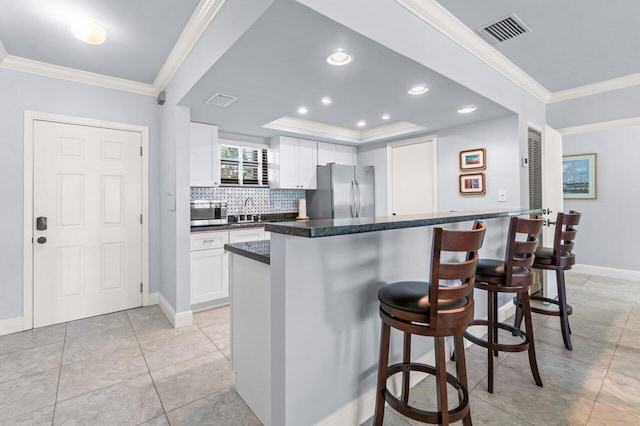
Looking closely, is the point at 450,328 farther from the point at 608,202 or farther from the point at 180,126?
the point at 608,202

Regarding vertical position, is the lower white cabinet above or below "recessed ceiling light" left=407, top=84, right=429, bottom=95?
below

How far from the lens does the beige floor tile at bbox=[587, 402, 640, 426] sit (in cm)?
158

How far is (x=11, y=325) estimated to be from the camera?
9.16 ft

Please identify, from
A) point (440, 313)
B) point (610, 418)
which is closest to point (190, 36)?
point (440, 313)

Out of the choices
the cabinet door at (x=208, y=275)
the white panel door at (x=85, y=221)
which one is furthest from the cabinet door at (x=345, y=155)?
the white panel door at (x=85, y=221)

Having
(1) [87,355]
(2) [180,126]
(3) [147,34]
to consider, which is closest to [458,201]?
(2) [180,126]

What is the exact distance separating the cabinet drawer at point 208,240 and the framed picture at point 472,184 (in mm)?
3036

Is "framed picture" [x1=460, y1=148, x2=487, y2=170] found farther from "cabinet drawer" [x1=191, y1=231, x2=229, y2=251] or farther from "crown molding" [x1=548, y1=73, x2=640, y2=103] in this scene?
"cabinet drawer" [x1=191, y1=231, x2=229, y2=251]

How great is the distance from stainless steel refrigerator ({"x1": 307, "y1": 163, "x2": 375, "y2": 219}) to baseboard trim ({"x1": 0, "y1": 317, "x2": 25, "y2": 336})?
3646 millimetres

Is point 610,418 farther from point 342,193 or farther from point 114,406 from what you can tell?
point 342,193

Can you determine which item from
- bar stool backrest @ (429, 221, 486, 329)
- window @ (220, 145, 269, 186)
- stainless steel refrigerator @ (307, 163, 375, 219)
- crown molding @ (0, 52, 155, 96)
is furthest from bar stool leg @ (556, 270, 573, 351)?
crown molding @ (0, 52, 155, 96)

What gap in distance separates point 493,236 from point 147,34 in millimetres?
3467

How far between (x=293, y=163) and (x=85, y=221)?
2.67 metres

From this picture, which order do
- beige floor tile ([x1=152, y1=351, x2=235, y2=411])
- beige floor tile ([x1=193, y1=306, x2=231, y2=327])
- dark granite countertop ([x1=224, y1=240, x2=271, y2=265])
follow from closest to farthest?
dark granite countertop ([x1=224, y1=240, x2=271, y2=265])
beige floor tile ([x1=152, y1=351, x2=235, y2=411])
beige floor tile ([x1=193, y1=306, x2=231, y2=327])
